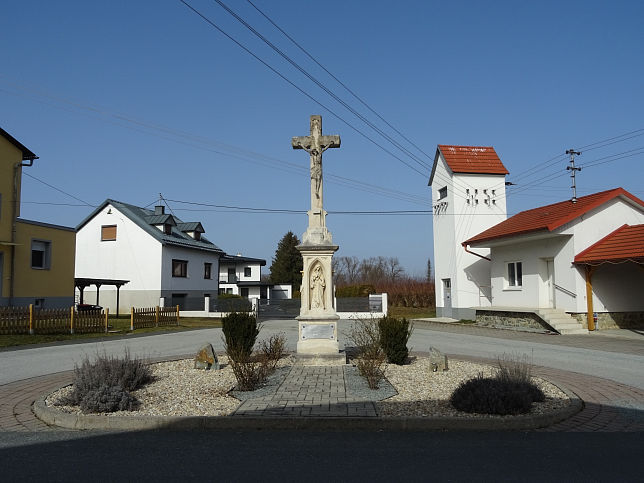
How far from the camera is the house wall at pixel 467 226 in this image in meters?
27.0

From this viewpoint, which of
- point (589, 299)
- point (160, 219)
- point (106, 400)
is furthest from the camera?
point (160, 219)

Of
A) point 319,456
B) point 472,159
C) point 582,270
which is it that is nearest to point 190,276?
point 472,159

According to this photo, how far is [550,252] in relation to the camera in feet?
68.2

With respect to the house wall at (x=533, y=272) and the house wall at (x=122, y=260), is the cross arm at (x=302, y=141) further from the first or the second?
the house wall at (x=122, y=260)

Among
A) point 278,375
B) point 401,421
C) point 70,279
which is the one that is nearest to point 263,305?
point 70,279

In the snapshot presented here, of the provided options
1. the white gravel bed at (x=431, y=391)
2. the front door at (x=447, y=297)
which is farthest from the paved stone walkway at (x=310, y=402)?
the front door at (x=447, y=297)

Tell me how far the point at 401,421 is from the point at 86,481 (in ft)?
11.3

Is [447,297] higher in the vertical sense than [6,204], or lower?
lower

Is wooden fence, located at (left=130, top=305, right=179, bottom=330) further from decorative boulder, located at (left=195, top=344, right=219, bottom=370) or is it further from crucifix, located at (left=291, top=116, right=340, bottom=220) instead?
crucifix, located at (left=291, top=116, right=340, bottom=220)

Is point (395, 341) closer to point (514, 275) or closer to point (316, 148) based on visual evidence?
point (316, 148)

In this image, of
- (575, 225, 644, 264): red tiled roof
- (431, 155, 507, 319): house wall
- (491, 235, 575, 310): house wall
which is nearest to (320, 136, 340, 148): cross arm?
(575, 225, 644, 264): red tiled roof

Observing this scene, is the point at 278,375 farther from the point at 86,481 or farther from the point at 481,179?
the point at 481,179

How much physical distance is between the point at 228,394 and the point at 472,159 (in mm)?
23880

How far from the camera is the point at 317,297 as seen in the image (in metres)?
10.9
